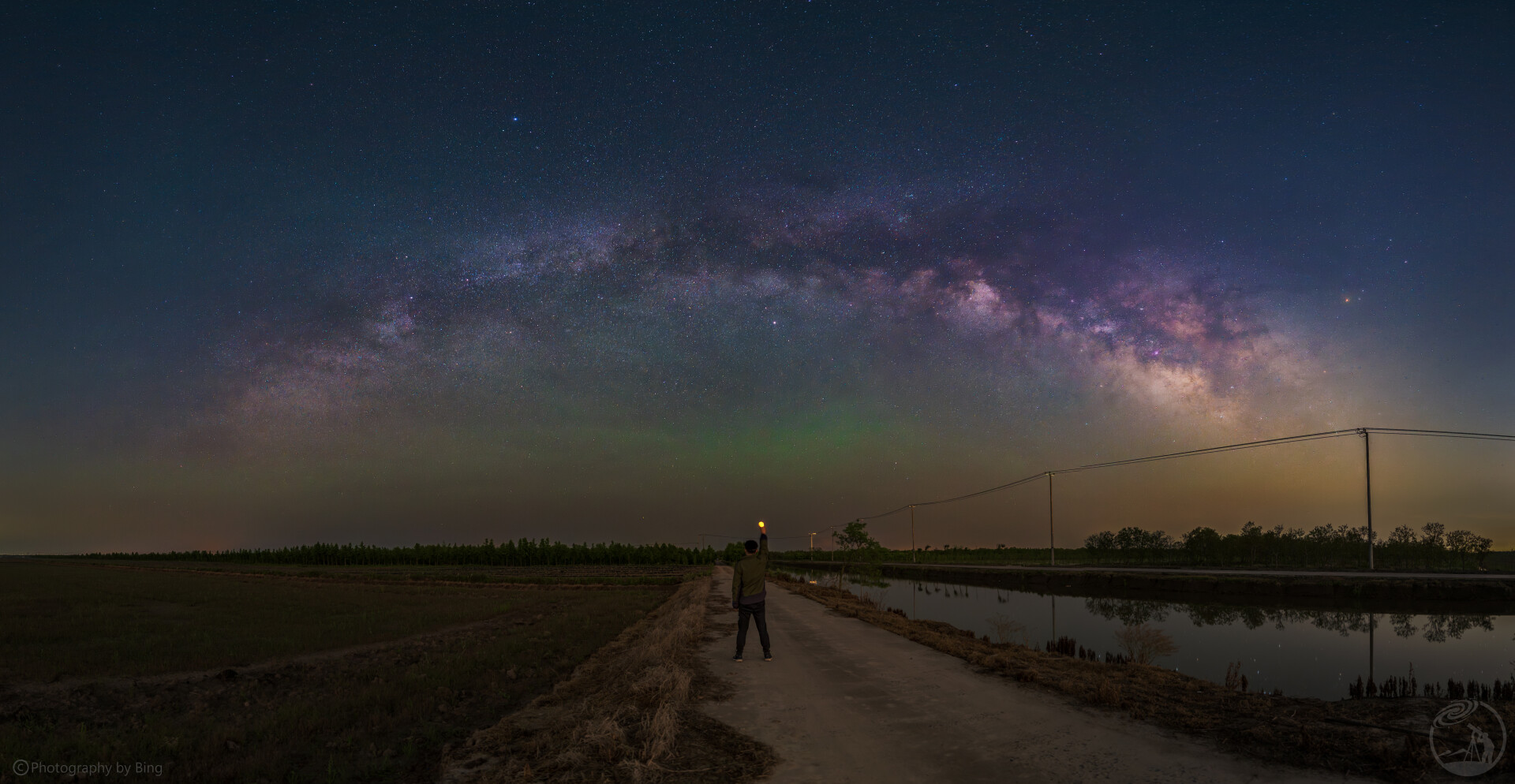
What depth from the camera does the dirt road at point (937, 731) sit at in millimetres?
5906

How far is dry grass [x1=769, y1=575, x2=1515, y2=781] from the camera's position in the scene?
19.1 ft

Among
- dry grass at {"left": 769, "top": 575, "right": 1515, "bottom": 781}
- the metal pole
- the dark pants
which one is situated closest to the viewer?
dry grass at {"left": 769, "top": 575, "right": 1515, "bottom": 781}

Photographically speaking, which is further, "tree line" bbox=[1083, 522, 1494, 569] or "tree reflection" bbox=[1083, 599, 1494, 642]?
"tree line" bbox=[1083, 522, 1494, 569]

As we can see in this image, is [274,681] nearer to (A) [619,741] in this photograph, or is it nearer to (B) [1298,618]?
(A) [619,741]

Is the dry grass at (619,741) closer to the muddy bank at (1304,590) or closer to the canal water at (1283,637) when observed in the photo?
the canal water at (1283,637)

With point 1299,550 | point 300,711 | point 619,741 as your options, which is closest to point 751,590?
point 619,741

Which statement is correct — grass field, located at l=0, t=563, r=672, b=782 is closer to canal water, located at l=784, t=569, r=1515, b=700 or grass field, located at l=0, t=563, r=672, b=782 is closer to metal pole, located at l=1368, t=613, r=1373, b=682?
canal water, located at l=784, t=569, r=1515, b=700

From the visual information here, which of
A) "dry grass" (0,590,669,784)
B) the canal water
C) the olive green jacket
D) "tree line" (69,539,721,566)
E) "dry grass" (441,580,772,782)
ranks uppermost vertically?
the olive green jacket

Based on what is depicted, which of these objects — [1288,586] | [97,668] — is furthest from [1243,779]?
[1288,586]

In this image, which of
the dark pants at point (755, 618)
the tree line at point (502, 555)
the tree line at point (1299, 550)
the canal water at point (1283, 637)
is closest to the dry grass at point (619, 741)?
the dark pants at point (755, 618)

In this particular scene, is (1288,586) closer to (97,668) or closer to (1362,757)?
(1362,757)

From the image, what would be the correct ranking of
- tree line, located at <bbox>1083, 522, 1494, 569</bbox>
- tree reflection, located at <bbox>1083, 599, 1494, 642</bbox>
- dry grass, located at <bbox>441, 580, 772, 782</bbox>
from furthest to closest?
tree line, located at <bbox>1083, 522, 1494, 569</bbox>
tree reflection, located at <bbox>1083, 599, 1494, 642</bbox>
dry grass, located at <bbox>441, 580, 772, 782</bbox>

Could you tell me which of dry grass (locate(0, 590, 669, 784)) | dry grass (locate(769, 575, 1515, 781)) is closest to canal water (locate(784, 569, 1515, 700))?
dry grass (locate(769, 575, 1515, 781))

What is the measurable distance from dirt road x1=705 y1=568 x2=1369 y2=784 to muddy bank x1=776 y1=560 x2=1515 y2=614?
28982mm
